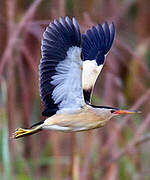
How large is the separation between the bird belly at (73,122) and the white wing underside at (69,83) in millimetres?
26

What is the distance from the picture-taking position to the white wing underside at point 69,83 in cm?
210

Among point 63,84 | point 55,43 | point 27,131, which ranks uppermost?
point 55,43

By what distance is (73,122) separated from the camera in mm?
Answer: 2170

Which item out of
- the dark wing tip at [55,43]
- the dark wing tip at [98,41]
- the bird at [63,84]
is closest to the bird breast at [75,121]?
the bird at [63,84]

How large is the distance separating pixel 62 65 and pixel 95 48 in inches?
12.8

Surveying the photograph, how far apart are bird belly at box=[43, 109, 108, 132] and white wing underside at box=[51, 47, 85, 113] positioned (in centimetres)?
3

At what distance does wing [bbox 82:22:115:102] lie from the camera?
2400 millimetres

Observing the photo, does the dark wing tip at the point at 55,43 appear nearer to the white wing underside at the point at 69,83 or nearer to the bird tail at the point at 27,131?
the white wing underside at the point at 69,83

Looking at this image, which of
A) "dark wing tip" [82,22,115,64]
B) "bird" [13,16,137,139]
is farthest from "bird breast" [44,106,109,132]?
"dark wing tip" [82,22,115,64]

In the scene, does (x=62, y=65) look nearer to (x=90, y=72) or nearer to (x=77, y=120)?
(x=77, y=120)

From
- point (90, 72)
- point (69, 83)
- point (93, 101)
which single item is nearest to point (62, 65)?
point (69, 83)

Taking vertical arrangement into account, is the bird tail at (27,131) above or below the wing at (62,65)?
below

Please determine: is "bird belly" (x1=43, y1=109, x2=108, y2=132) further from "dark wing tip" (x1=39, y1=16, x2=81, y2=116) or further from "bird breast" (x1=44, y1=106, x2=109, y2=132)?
"dark wing tip" (x1=39, y1=16, x2=81, y2=116)

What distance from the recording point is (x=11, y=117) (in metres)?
2.56
